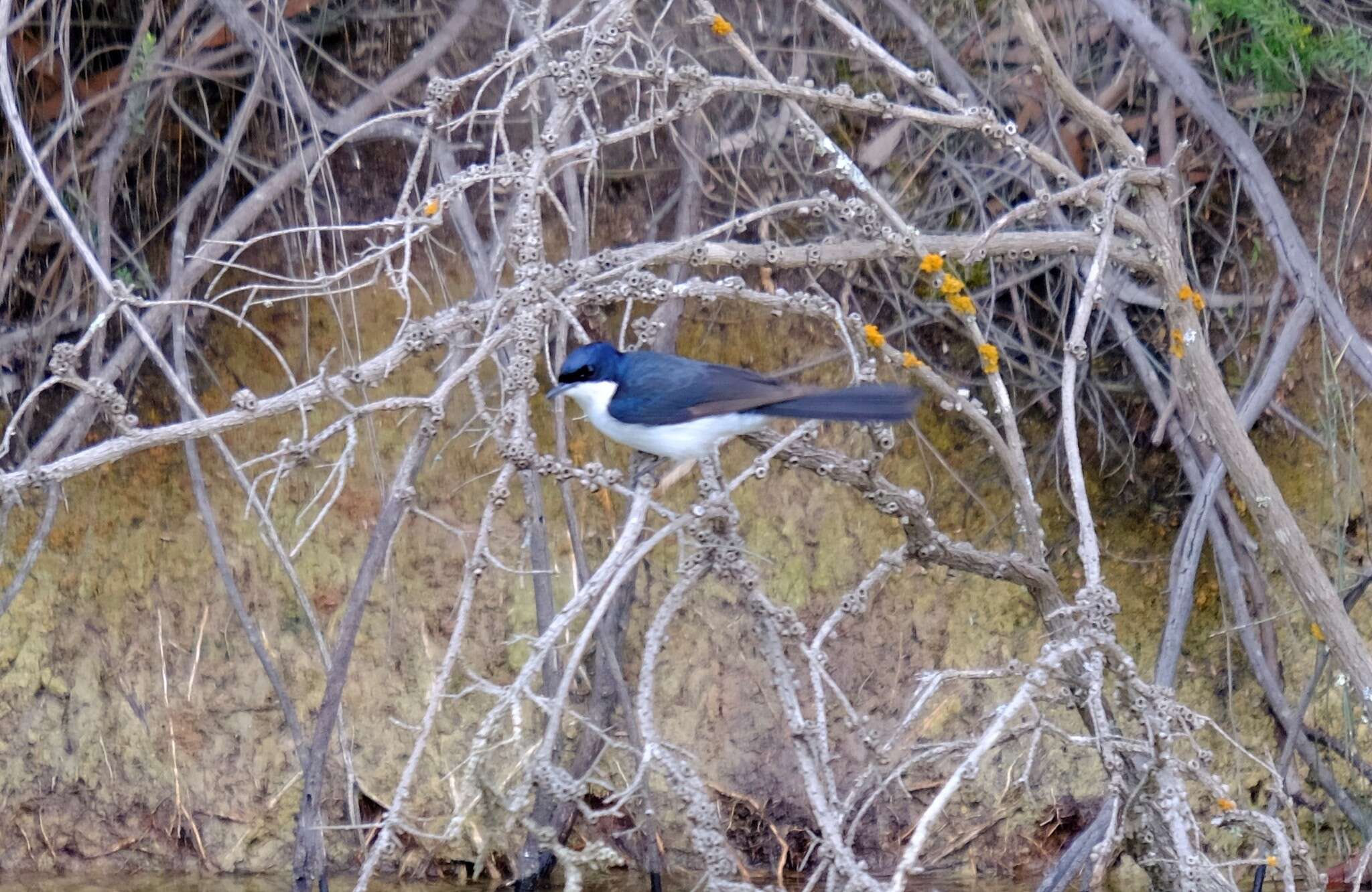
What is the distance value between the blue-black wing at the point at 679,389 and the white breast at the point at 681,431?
16 millimetres

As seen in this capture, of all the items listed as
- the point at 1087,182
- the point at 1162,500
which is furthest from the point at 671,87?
the point at 1162,500

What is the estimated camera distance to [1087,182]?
2.85 meters

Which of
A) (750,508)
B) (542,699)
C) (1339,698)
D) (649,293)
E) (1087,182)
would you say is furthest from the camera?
(750,508)

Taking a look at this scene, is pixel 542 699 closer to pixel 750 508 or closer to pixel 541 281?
pixel 541 281

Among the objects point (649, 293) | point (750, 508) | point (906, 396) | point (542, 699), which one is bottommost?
point (750, 508)

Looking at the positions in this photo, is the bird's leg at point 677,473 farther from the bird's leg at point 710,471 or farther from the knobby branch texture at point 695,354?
the bird's leg at point 710,471

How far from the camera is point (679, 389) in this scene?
2.85 m

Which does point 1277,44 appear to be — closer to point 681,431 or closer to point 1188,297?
point 1188,297

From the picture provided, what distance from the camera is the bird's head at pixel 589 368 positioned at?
2896 mm

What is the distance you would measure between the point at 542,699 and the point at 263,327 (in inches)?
109

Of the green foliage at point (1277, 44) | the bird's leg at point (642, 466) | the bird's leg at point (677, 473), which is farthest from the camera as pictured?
the bird's leg at point (677, 473)

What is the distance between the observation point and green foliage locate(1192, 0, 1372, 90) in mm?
3604

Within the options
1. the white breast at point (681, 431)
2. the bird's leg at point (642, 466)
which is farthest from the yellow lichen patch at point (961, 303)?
the bird's leg at point (642, 466)

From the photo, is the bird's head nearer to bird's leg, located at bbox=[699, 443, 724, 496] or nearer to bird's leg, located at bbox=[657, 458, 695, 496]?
bird's leg, located at bbox=[699, 443, 724, 496]
